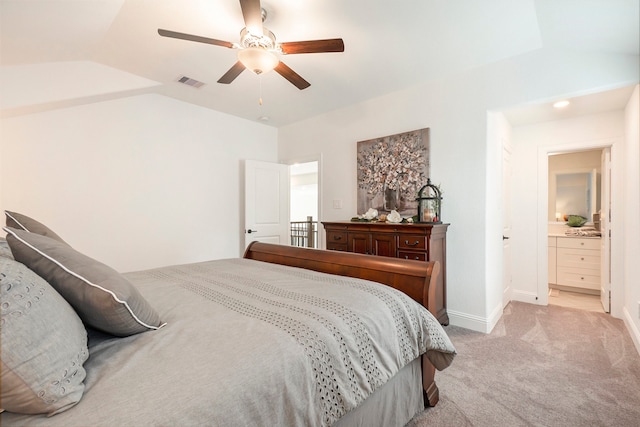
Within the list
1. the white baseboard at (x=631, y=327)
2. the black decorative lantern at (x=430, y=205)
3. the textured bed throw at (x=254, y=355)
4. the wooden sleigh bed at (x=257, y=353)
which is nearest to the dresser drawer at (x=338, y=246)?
the black decorative lantern at (x=430, y=205)

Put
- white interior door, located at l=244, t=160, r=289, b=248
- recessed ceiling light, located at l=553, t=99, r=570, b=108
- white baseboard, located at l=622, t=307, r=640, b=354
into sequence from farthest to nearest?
white interior door, located at l=244, t=160, r=289, b=248, recessed ceiling light, located at l=553, t=99, r=570, b=108, white baseboard, located at l=622, t=307, r=640, b=354

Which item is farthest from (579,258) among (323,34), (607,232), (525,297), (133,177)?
(133,177)

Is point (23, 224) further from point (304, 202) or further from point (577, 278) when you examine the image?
point (304, 202)

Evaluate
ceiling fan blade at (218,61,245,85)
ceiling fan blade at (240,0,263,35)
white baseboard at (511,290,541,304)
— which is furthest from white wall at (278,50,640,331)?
ceiling fan blade at (240,0,263,35)

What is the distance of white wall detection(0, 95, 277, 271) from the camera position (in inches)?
113

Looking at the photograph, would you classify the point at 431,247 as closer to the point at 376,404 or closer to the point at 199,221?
the point at 376,404

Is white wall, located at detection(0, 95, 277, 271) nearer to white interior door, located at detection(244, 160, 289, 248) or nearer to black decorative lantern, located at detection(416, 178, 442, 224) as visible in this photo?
white interior door, located at detection(244, 160, 289, 248)

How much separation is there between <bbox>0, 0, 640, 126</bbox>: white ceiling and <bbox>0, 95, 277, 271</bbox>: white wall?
0.38m

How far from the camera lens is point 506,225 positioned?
143 inches

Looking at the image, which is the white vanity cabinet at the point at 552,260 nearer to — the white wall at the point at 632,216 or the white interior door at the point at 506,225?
the white interior door at the point at 506,225

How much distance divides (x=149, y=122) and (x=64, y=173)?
3.47 ft

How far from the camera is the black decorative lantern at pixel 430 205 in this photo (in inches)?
119

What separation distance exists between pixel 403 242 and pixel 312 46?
1.96 metres

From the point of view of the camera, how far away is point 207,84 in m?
3.36
